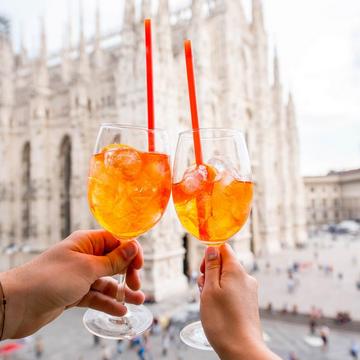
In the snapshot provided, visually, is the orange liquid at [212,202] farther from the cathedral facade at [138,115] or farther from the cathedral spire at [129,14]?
Result: the cathedral spire at [129,14]

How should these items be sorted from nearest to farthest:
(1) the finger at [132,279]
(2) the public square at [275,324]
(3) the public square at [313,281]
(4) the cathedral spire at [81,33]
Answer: (1) the finger at [132,279]
(2) the public square at [275,324]
(3) the public square at [313,281]
(4) the cathedral spire at [81,33]

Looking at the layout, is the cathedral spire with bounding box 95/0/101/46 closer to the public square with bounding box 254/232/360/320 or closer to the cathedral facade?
the cathedral facade

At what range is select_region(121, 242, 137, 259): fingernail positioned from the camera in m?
1.24

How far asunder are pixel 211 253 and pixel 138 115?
10.4 metres

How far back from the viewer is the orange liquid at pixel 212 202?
3.70 feet

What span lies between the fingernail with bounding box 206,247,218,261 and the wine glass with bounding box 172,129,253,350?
0.16 ft

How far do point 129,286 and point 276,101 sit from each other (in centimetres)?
2191

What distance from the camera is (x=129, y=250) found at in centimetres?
124

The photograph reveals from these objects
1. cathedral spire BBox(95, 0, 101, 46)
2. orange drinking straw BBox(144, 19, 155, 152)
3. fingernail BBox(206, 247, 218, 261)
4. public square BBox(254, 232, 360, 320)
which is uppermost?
cathedral spire BBox(95, 0, 101, 46)

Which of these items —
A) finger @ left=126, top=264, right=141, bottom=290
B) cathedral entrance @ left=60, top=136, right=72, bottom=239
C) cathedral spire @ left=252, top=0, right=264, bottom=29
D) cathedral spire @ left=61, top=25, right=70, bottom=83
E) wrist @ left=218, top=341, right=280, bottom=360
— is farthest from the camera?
cathedral spire @ left=252, top=0, right=264, bottom=29

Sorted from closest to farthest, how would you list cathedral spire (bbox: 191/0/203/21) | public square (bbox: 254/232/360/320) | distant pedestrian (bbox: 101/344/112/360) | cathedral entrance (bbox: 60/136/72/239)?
distant pedestrian (bbox: 101/344/112/360), public square (bbox: 254/232/360/320), cathedral spire (bbox: 191/0/203/21), cathedral entrance (bbox: 60/136/72/239)

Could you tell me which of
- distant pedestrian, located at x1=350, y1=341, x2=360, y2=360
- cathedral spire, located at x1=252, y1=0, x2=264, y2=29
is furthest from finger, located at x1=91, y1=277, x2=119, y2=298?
cathedral spire, located at x1=252, y1=0, x2=264, y2=29

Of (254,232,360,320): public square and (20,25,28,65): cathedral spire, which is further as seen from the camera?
(20,25,28,65): cathedral spire

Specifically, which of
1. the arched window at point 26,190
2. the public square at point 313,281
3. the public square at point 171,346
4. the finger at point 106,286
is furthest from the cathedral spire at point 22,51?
the finger at point 106,286
